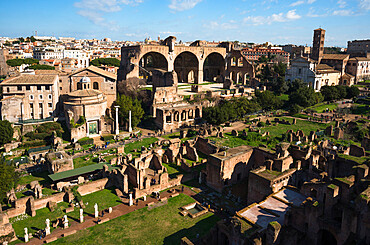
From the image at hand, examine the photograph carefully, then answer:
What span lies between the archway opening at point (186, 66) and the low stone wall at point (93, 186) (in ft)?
143

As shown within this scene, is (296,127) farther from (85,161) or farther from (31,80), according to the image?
(31,80)

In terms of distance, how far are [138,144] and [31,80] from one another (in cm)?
1695

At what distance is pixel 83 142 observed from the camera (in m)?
34.8

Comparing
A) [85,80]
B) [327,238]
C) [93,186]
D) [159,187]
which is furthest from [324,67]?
[93,186]

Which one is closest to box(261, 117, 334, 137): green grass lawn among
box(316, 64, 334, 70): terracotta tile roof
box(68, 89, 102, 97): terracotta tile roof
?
box(68, 89, 102, 97): terracotta tile roof

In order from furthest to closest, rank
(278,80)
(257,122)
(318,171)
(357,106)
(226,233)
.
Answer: (278,80) → (357,106) → (257,122) → (318,171) → (226,233)

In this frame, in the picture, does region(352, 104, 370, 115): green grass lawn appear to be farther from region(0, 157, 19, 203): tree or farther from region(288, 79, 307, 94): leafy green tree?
region(0, 157, 19, 203): tree

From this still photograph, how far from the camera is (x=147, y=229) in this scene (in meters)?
19.1

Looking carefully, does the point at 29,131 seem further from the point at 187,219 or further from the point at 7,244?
the point at 187,219

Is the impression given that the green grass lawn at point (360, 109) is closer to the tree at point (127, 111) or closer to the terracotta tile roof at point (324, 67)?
the terracotta tile roof at point (324, 67)

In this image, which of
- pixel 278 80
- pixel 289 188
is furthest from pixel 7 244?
pixel 278 80

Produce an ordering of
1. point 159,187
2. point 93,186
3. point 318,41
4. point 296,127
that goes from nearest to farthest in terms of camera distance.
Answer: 1. point 93,186
2. point 159,187
3. point 296,127
4. point 318,41

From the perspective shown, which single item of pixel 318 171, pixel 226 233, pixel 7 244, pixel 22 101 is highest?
pixel 22 101

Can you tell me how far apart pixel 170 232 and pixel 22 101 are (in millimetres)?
28442
